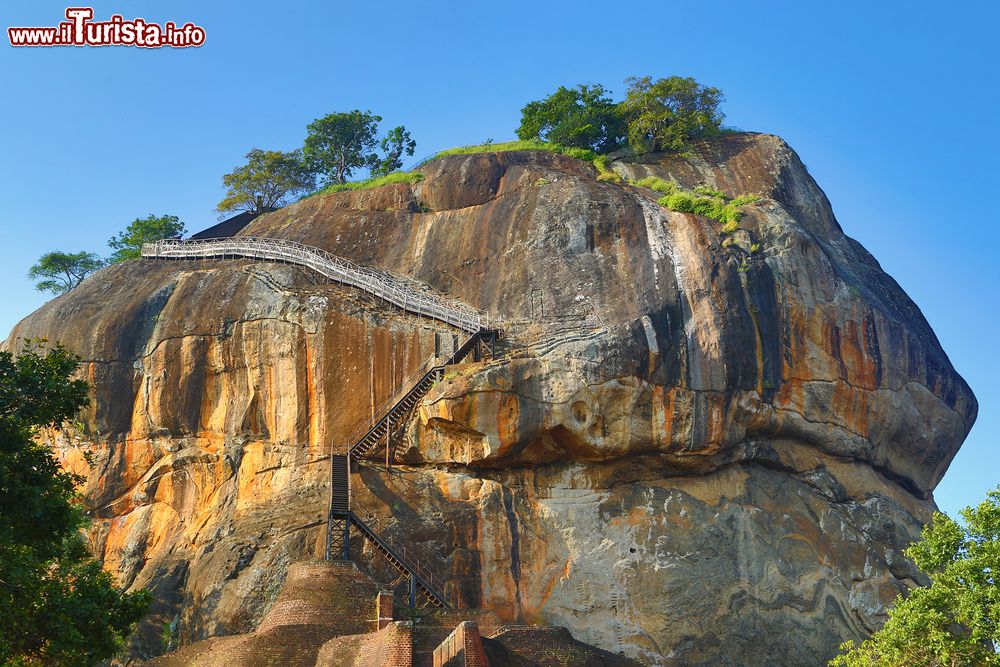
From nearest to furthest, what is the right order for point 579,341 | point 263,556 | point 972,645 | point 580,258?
point 972,645 < point 263,556 < point 579,341 < point 580,258

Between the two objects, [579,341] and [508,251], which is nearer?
[579,341]

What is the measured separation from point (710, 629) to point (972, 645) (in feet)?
34.2

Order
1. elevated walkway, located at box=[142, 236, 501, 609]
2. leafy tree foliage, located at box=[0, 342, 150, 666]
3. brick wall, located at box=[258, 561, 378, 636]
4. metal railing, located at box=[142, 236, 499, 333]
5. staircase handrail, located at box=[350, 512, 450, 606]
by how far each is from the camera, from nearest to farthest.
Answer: leafy tree foliage, located at box=[0, 342, 150, 666]
brick wall, located at box=[258, 561, 378, 636]
staircase handrail, located at box=[350, 512, 450, 606]
elevated walkway, located at box=[142, 236, 501, 609]
metal railing, located at box=[142, 236, 499, 333]

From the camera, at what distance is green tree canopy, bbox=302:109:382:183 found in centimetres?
6103

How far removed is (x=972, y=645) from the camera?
1078 inches

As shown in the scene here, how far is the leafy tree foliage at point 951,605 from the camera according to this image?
88.9 ft

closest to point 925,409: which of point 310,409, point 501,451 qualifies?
point 501,451

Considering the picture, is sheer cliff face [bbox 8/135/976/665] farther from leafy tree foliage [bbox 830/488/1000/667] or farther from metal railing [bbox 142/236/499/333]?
leafy tree foliage [bbox 830/488/1000/667]

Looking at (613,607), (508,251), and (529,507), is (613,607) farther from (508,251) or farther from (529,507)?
(508,251)

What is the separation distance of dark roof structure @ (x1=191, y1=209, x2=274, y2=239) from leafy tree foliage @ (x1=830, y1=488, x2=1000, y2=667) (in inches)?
1244

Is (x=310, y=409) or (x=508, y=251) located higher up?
(x=508, y=251)

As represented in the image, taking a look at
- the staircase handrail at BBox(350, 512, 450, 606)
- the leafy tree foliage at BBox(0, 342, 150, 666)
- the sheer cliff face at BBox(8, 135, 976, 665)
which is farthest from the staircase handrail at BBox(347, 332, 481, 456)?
the leafy tree foliage at BBox(0, 342, 150, 666)

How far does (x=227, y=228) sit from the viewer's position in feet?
171

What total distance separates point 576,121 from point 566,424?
2016 centimetres
